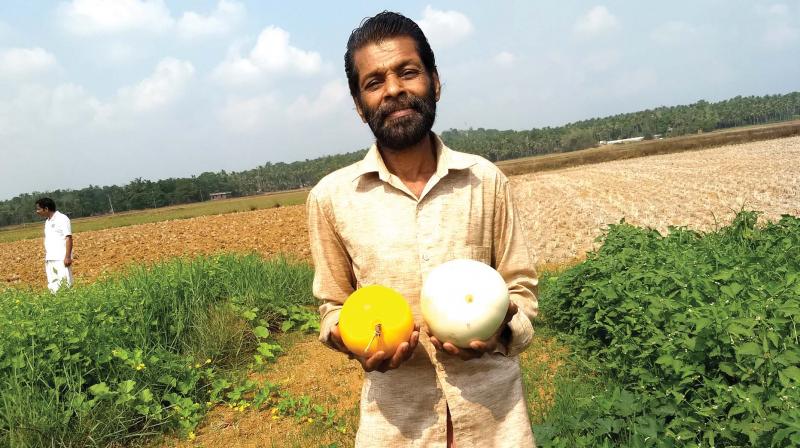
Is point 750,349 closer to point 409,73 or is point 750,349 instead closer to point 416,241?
point 416,241

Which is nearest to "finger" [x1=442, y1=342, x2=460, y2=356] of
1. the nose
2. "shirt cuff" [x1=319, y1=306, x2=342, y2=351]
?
"shirt cuff" [x1=319, y1=306, x2=342, y2=351]

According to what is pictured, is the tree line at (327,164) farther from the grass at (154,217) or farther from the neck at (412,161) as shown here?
the neck at (412,161)

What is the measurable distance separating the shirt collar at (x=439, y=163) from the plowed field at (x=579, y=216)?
35.3ft

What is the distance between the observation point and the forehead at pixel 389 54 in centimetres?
173

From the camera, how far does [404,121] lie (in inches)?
67.8

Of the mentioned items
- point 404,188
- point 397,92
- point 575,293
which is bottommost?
point 575,293

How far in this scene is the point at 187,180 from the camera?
10938cm

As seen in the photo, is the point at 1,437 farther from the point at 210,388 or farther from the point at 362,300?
the point at 362,300

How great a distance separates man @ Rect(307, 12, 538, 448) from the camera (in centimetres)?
169

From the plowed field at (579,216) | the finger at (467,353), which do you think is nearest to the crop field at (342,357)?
the finger at (467,353)

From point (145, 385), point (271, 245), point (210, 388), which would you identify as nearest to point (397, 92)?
point (145, 385)

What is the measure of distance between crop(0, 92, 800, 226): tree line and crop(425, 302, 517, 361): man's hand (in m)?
106

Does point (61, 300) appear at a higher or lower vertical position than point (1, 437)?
higher

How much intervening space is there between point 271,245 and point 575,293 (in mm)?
14736
